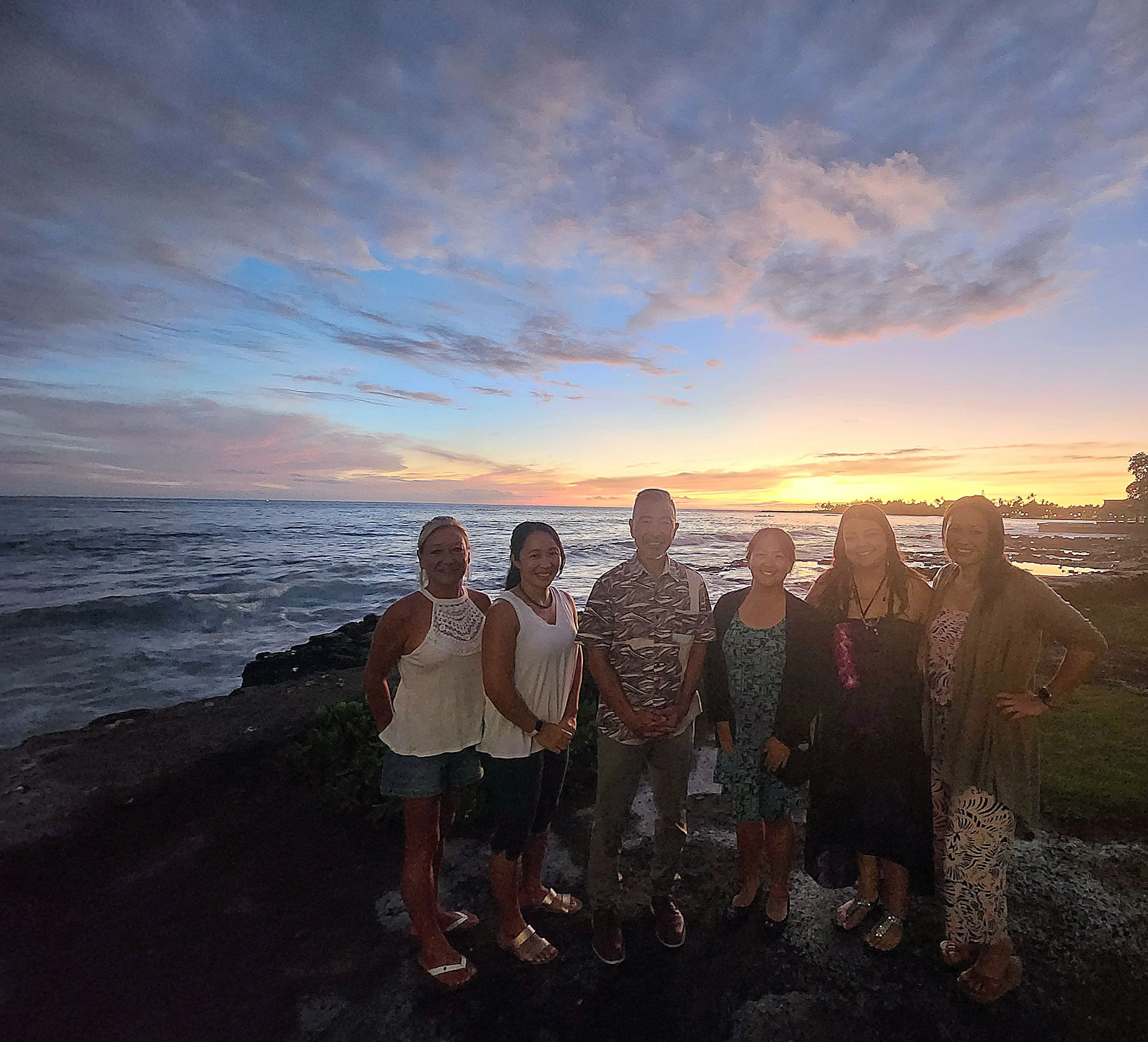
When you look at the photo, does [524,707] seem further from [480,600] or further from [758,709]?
[758,709]

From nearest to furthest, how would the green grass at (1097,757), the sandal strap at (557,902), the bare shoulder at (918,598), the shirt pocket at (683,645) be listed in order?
the bare shoulder at (918,598)
the shirt pocket at (683,645)
the sandal strap at (557,902)
the green grass at (1097,757)

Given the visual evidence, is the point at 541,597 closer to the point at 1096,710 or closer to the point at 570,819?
the point at 570,819

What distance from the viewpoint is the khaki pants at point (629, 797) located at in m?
3.46

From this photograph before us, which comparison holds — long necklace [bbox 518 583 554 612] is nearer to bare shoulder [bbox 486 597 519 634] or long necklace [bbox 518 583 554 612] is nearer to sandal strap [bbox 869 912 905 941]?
bare shoulder [bbox 486 597 519 634]

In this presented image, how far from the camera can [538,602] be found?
3365 mm

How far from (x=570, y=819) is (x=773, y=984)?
7.35 feet

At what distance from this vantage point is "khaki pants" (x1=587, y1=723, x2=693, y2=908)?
346cm

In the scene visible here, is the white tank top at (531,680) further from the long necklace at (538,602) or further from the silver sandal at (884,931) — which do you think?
the silver sandal at (884,931)

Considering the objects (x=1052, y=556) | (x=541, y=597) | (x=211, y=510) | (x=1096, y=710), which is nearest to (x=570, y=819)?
(x=541, y=597)

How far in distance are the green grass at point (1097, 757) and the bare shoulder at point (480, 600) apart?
4282mm

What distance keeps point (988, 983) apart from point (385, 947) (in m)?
3.49

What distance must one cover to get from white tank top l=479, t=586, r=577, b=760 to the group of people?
0.01 meters

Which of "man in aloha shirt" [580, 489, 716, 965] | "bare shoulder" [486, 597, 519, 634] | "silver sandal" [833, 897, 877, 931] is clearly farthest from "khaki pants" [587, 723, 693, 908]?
"silver sandal" [833, 897, 877, 931]

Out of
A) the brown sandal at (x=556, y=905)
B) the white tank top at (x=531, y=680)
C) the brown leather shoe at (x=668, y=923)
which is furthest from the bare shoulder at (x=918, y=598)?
the brown sandal at (x=556, y=905)
